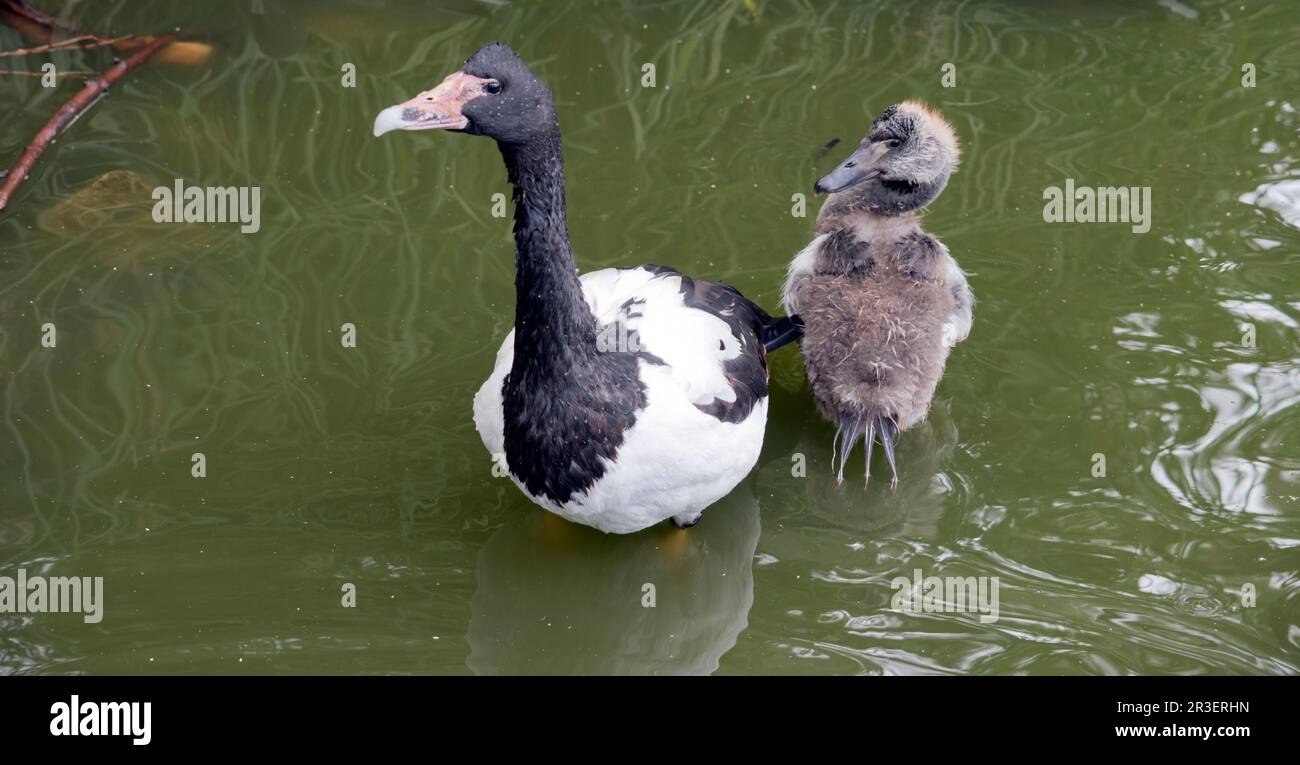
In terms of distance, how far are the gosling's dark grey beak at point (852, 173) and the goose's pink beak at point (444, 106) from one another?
4.56 ft

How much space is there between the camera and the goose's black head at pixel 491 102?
13.2ft

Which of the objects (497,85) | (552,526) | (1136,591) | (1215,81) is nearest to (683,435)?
(552,526)

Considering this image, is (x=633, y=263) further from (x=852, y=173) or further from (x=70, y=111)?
(x=70, y=111)

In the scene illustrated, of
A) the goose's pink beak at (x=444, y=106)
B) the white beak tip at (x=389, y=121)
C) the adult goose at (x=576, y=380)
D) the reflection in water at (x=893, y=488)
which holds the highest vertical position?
the goose's pink beak at (x=444, y=106)

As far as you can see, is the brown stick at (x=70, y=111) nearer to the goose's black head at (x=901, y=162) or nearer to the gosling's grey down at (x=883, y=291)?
the gosling's grey down at (x=883, y=291)

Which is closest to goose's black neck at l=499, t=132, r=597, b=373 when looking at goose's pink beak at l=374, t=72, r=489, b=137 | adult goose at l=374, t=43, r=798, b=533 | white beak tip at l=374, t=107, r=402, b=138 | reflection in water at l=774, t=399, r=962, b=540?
adult goose at l=374, t=43, r=798, b=533

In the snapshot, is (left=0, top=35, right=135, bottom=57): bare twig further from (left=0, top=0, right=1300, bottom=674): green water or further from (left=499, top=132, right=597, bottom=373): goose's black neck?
(left=499, top=132, right=597, bottom=373): goose's black neck

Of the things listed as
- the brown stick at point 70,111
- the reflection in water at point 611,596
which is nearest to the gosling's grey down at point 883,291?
the reflection in water at point 611,596

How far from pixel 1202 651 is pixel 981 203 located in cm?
238

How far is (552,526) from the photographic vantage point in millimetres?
4875

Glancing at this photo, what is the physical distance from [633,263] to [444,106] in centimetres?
190

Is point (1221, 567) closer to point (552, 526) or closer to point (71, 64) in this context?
point (552, 526)

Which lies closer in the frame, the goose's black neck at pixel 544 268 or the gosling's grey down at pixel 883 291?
the goose's black neck at pixel 544 268

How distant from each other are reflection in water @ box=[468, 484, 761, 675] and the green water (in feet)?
0.04
